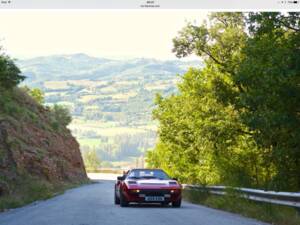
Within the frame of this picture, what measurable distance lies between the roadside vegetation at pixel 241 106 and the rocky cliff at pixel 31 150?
24.9 ft

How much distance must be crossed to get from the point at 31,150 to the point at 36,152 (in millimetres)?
932

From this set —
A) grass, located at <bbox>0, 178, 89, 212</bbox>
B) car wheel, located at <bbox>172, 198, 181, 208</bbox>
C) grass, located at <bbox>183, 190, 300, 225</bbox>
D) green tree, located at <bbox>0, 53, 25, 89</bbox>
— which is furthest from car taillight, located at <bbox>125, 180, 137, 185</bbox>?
green tree, located at <bbox>0, 53, 25, 89</bbox>

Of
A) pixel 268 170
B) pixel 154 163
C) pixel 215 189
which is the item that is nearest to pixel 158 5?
pixel 215 189

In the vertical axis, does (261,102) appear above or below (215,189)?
above

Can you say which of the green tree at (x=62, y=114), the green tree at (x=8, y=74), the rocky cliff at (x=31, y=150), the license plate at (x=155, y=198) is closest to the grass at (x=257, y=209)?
the license plate at (x=155, y=198)

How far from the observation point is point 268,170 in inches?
898

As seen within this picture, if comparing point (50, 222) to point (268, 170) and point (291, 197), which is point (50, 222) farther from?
point (268, 170)

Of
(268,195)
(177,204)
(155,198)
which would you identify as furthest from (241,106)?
(268,195)

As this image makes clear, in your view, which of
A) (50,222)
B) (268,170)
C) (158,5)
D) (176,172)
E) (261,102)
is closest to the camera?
(158,5)

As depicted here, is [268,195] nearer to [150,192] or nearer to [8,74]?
[150,192]

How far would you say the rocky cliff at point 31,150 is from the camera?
25.7 metres

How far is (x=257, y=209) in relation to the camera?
517 inches

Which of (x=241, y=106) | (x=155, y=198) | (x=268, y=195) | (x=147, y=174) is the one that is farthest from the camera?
(x=241, y=106)

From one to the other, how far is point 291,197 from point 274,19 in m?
7.24
